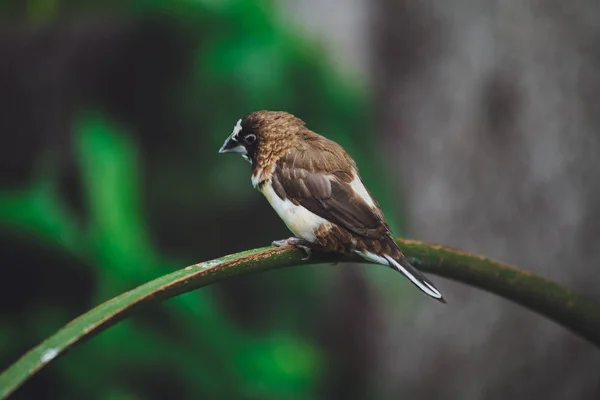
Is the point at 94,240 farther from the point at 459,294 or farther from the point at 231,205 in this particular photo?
the point at 459,294

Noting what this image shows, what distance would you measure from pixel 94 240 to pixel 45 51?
1122mm

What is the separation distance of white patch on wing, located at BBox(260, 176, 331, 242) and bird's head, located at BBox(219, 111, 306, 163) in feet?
0.23

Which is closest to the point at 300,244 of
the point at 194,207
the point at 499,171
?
the point at 194,207

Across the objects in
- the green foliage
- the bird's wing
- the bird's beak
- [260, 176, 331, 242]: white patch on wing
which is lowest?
the green foliage

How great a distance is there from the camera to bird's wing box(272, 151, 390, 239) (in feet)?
4.74

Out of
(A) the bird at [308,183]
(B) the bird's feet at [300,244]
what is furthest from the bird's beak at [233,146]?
(B) the bird's feet at [300,244]

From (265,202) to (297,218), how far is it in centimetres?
204

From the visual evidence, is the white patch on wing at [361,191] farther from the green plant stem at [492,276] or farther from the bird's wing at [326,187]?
the green plant stem at [492,276]

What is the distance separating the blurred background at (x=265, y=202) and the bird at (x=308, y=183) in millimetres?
1331

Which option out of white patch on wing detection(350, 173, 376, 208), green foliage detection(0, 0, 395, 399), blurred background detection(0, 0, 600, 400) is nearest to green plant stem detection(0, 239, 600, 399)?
white patch on wing detection(350, 173, 376, 208)

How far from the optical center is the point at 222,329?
115 inches

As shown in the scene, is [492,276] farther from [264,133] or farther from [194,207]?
[194,207]

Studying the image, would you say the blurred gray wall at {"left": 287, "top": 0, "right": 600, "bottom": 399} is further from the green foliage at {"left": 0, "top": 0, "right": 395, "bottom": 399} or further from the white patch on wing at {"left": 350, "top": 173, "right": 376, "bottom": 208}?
the white patch on wing at {"left": 350, "top": 173, "right": 376, "bottom": 208}

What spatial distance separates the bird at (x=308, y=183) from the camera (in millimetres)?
1444
